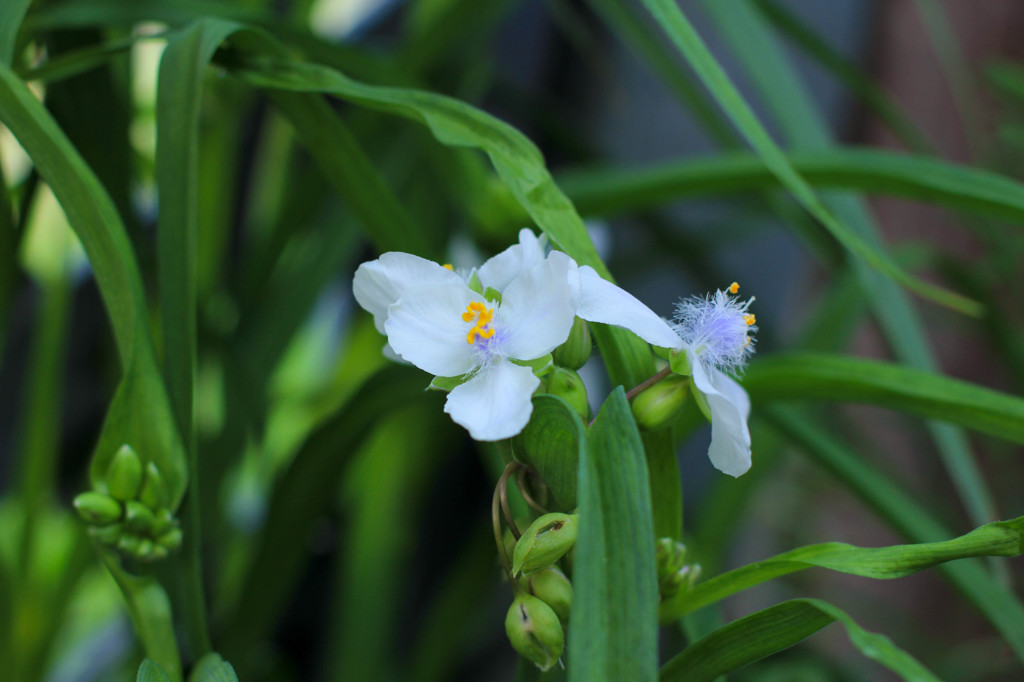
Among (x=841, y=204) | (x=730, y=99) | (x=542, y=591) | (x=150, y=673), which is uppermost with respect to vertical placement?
(x=841, y=204)

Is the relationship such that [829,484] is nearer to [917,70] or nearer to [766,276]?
[766,276]

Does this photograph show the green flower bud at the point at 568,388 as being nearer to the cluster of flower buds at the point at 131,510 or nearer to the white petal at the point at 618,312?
the white petal at the point at 618,312

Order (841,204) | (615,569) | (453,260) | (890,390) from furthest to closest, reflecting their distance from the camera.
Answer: (453,260) → (841,204) → (890,390) → (615,569)

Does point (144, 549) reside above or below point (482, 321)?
below

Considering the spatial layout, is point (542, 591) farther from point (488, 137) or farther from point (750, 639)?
point (488, 137)

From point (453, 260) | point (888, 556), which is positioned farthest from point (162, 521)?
point (453, 260)

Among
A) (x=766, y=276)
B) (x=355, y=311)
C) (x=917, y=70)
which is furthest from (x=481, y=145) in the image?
(x=917, y=70)
